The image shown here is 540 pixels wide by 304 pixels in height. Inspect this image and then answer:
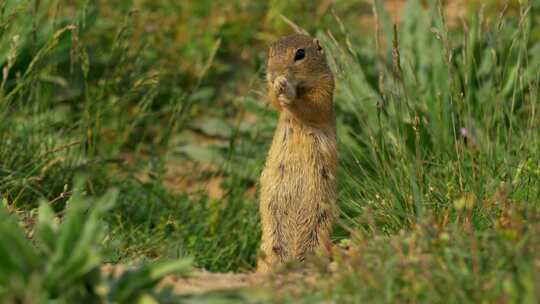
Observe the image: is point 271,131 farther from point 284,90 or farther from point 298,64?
point 284,90

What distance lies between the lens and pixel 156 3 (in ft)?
25.2

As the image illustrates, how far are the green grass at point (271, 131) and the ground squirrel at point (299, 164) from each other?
0.19m

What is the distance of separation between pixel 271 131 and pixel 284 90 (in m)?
2.05

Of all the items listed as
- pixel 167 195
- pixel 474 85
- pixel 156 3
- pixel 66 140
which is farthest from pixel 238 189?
pixel 156 3

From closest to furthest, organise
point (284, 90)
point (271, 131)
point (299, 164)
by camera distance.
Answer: point (284, 90) → point (299, 164) → point (271, 131)

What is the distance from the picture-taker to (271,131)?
6.62m

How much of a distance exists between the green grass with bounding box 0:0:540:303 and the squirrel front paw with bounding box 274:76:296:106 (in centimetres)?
44

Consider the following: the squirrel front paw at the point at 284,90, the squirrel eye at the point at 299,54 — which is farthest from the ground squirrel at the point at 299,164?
the squirrel front paw at the point at 284,90

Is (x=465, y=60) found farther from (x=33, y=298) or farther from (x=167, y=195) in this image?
(x=33, y=298)

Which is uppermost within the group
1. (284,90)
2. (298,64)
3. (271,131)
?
(298,64)

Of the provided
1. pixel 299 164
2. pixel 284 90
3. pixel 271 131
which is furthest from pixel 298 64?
pixel 271 131

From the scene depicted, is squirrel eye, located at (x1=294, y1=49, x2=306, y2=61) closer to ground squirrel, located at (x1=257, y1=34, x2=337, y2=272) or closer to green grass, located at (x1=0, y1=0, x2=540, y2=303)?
ground squirrel, located at (x1=257, y1=34, x2=337, y2=272)

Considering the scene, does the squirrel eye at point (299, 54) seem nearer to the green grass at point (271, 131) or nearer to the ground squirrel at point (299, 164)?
the ground squirrel at point (299, 164)

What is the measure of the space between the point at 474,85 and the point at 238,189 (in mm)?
1788
